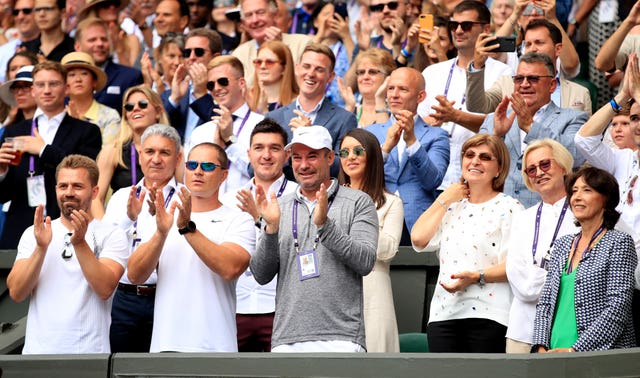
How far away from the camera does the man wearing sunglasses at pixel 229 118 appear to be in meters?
10.0

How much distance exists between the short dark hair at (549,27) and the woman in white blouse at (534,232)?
7.94 ft

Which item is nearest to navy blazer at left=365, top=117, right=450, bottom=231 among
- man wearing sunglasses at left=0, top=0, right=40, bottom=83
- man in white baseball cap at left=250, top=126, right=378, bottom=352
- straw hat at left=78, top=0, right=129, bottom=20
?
man in white baseball cap at left=250, top=126, right=378, bottom=352

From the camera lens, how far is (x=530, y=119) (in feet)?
30.3

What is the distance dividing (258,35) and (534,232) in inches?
212

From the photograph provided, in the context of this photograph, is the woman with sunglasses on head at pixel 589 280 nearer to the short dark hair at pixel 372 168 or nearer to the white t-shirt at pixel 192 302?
the short dark hair at pixel 372 168

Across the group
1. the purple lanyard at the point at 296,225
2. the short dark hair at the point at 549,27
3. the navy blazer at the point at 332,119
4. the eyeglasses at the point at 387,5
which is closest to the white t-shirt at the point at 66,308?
the purple lanyard at the point at 296,225

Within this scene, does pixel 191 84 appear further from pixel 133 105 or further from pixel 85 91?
pixel 133 105

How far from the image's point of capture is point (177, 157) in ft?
29.2

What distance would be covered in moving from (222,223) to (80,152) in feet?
9.25

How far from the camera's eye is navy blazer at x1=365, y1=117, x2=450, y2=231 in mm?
9484

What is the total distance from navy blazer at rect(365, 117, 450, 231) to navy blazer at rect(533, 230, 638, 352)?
2.36 meters

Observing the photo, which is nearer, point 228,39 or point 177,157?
point 177,157

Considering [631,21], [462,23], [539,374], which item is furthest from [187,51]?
[539,374]

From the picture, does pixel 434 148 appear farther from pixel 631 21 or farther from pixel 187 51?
pixel 187 51
